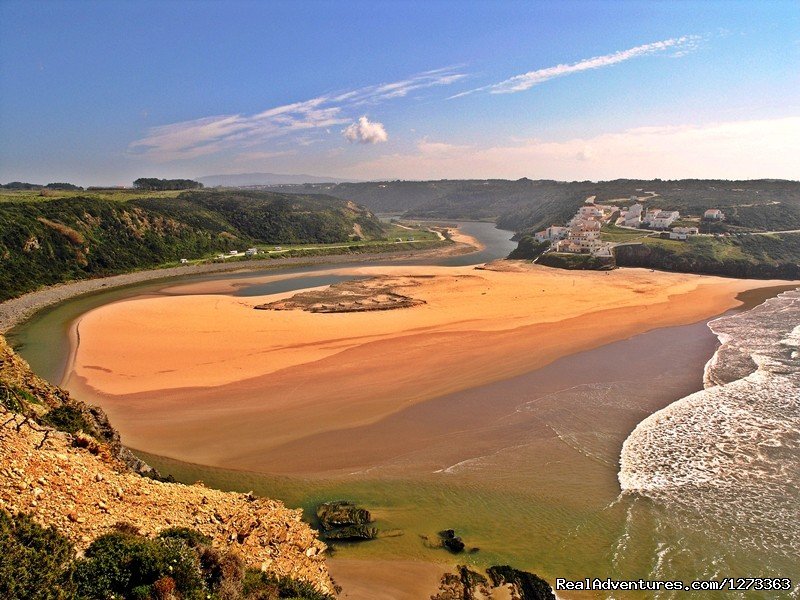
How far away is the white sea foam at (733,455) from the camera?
13.0 m

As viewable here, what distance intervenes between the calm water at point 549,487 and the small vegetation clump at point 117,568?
437 cm

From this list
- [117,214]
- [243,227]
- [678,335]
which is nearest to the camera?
[678,335]

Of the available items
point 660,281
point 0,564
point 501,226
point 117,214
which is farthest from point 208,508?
point 501,226

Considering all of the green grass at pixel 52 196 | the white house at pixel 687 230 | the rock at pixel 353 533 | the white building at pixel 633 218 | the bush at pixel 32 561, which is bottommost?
the rock at pixel 353 533

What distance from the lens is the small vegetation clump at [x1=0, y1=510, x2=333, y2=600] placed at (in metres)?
6.82

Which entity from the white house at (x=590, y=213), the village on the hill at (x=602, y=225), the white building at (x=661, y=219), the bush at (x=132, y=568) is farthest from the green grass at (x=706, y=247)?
the bush at (x=132, y=568)

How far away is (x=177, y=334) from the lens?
3145 cm

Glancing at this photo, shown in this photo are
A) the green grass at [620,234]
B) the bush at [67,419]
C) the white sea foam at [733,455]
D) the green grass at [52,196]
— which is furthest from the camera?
A: the green grass at [52,196]

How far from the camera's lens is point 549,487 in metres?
14.5

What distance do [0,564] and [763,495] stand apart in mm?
18769

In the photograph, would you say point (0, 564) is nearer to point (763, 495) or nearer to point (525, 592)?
point (525, 592)

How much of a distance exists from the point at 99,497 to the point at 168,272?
192 ft

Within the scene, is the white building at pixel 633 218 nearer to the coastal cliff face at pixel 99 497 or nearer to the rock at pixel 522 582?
the rock at pixel 522 582

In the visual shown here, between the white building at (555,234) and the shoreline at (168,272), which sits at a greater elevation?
the white building at (555,234)
